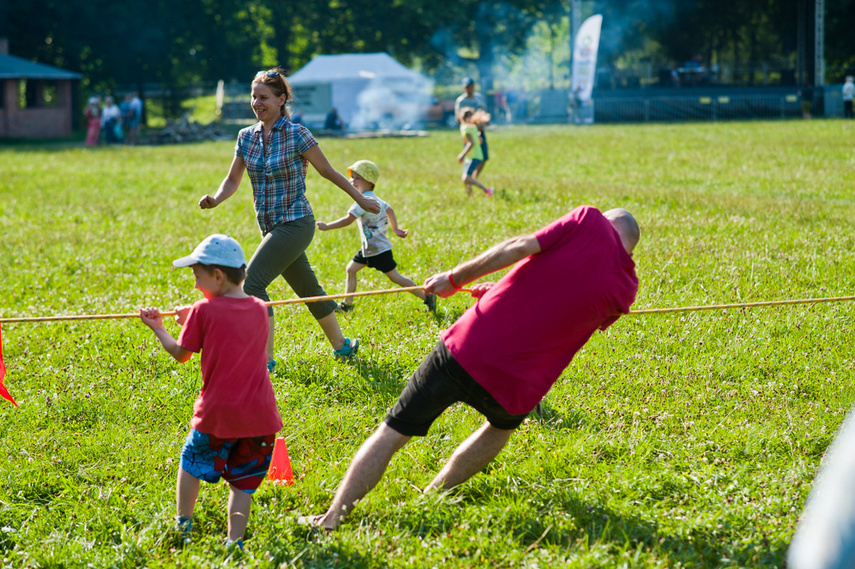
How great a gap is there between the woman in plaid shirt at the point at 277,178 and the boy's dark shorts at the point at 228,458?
1.99 meters

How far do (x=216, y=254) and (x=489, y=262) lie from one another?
3.82ft

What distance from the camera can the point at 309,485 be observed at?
13.5 feet

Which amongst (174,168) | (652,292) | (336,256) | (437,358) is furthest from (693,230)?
(174,168)

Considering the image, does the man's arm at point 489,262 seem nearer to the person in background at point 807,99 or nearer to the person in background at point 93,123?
the person in background at point 93,123

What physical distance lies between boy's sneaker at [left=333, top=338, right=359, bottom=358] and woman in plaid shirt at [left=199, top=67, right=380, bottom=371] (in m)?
0.71

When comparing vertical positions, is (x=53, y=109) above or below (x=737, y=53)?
below

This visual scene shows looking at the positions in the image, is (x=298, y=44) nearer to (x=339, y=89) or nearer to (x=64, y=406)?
(x=339, y=89)

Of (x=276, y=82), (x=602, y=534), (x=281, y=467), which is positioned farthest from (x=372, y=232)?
(x=602, y=534)

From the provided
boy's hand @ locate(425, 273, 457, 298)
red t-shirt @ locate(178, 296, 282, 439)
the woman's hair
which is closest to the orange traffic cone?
red t-shirt @ locate(178, 296, 282, 439)

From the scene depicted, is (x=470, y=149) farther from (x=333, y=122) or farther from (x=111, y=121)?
(x=111, y=121)

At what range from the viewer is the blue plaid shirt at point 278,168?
5.37 m

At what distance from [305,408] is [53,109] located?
41.5 meters

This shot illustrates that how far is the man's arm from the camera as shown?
3400mm

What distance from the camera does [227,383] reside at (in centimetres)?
347
